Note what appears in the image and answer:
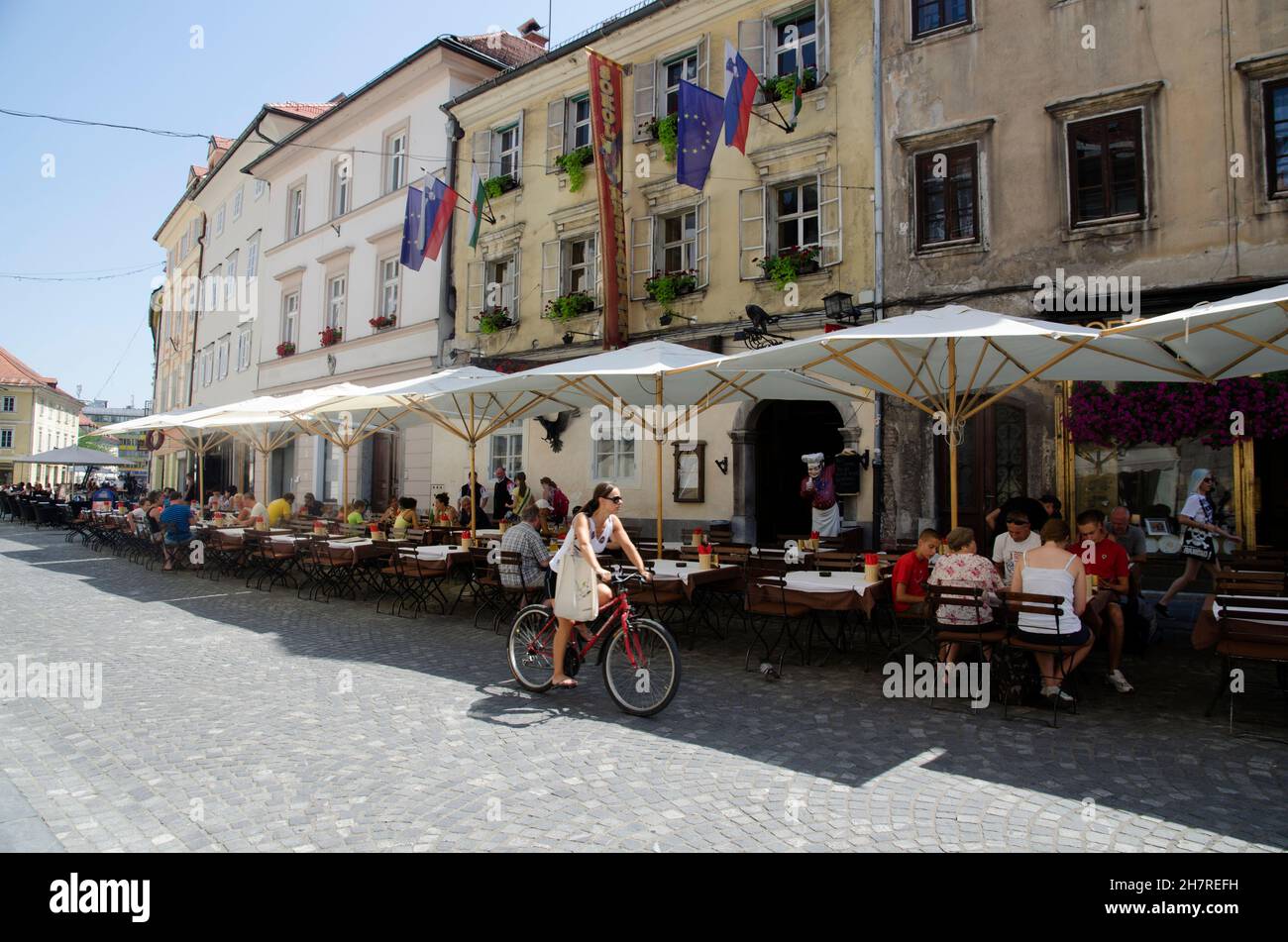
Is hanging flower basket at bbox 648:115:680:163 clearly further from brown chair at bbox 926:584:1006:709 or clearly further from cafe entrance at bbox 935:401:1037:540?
brown chair at bbox 926:584:1006:709

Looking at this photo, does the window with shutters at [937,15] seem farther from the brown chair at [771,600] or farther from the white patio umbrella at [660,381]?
the brown chair at [771,600]

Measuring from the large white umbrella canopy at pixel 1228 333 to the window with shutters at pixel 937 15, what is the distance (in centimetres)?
728

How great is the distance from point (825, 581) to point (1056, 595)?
2045 millimetres

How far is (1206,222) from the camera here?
10312mm

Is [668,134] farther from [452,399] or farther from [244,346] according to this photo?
[244,346]

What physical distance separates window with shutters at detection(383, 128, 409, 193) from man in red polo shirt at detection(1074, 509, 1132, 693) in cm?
1930

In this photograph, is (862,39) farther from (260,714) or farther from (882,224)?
(260,714)

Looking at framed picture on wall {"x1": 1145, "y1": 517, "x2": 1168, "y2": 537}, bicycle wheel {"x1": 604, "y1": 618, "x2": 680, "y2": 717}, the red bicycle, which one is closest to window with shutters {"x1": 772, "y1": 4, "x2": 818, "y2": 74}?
framed picture on wall {"x1": 1145, "y1": 517, "x2": 1168, "y2": 537}

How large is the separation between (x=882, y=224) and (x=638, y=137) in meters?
5.67

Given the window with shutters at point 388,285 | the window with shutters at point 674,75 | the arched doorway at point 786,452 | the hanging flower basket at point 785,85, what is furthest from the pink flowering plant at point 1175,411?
the window with shutters at point 388,285

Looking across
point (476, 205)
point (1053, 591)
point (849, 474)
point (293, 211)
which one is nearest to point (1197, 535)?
point (849, 474)

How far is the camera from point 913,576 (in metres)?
6.87

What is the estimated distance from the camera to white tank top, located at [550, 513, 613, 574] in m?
6.17
